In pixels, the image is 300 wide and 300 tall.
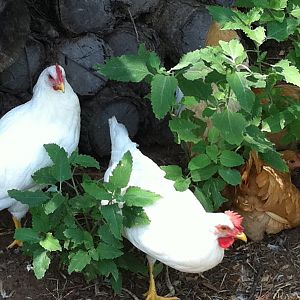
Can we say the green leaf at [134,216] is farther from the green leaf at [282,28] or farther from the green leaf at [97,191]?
the green leaf at [282,28]

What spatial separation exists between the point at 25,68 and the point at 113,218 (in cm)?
130

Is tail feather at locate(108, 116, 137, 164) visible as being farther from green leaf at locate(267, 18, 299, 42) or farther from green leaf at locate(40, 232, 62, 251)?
green leaf at locate(267, 18, 299, 42)

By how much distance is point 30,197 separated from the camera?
2637mm

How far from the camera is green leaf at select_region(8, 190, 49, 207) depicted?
2.62 meters

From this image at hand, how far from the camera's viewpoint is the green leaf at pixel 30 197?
2.62m

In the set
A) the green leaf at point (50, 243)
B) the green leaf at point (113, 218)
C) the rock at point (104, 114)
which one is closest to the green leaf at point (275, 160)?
the green leaf at point (113, 218)

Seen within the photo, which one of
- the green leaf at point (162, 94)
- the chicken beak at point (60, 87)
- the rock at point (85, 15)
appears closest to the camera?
the green leaf at point (162, 94)

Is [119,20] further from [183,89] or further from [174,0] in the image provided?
[183,89]

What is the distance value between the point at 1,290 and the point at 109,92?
1199mm

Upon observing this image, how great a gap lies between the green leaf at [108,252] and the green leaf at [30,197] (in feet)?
0.95

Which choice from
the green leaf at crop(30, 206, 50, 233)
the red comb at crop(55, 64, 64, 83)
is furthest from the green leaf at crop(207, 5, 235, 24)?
the green leaf at crop(30, 206, 50, 233)

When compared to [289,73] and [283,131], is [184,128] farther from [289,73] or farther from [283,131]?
[283,131]

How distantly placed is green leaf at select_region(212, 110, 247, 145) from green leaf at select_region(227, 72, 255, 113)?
12 cm

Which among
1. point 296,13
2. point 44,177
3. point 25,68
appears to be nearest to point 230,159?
point 296,13
